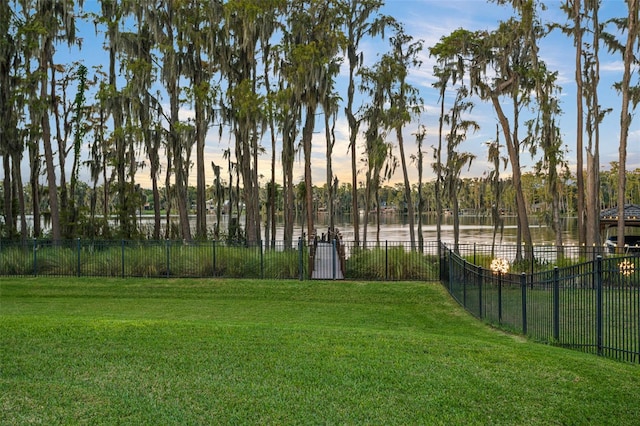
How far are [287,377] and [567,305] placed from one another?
652 cm

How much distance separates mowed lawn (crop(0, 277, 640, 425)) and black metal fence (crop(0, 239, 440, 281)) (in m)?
8.24

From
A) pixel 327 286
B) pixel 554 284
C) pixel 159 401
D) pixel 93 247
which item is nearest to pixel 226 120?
pixel 93 247

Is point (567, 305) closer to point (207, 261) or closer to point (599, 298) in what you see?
point (599, 298)

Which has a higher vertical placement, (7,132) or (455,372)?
(7,132)

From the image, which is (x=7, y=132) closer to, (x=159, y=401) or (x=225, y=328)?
(x=225, y=328)

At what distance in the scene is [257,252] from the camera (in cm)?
1997

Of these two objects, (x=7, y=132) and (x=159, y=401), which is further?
(x=7, y=132)

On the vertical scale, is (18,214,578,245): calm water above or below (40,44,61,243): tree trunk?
below

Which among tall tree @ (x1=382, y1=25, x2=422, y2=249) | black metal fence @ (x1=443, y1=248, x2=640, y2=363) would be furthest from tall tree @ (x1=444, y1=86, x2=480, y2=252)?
black metal fence @ (x1=443, y1=248, x2=640, y2=363)

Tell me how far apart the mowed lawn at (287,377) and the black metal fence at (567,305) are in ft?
1.89

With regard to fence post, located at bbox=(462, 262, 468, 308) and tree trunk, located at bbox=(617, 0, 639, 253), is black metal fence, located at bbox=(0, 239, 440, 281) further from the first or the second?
tree trunk, located at bbox=(617, 0, 639, 253)

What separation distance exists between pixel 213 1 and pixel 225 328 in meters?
20.6

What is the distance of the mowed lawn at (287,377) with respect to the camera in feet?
18.1

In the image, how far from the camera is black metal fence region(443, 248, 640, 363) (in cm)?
823
